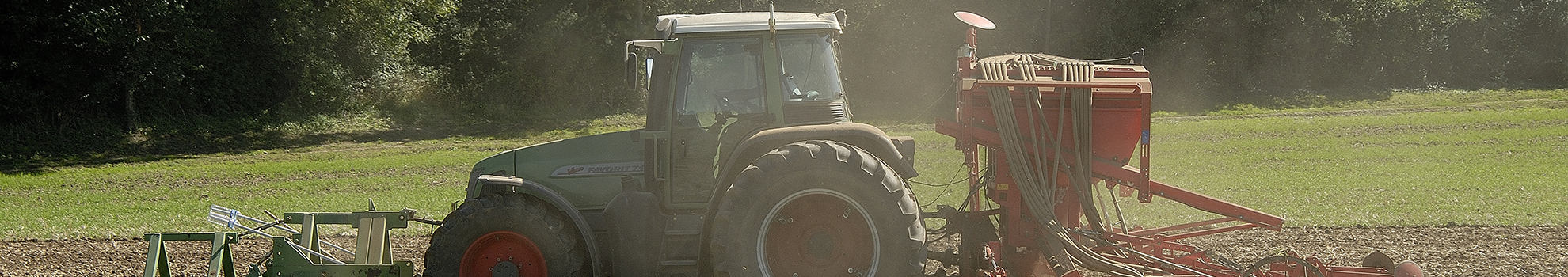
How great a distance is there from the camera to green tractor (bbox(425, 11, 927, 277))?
560 centimetres

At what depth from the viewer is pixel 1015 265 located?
267 inches

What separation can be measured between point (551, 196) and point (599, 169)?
0.41 metres

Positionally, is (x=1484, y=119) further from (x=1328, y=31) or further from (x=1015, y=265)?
(x=1015, y=265)

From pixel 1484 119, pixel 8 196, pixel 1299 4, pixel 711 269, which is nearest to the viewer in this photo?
pixel 711 269

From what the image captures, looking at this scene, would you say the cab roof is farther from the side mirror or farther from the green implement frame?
the green implement frame

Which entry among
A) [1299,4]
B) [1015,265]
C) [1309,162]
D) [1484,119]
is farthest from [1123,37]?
[1015,265]

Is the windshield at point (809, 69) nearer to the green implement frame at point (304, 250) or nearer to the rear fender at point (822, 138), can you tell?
the rear fender at point (822, 138)

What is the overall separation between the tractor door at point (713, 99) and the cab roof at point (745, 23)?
0.06 metres

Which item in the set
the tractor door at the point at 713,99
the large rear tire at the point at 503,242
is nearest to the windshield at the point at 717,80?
the tractor door at the point at 713,99

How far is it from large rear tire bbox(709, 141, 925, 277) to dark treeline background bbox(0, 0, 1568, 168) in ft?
59.8

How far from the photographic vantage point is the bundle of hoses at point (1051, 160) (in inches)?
250

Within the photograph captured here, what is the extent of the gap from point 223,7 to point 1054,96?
68.8ft

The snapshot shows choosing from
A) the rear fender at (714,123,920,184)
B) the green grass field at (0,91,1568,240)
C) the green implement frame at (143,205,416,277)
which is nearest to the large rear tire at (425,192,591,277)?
the green implement frame at (143,205,416,277)

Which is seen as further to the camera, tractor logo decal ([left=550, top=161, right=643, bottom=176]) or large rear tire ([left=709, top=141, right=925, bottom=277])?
tractor logo decal ([left=550, top=161, right=643, bottom=176])
